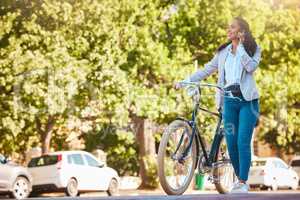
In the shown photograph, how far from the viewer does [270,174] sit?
32969 millimetres

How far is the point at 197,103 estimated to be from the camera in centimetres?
790

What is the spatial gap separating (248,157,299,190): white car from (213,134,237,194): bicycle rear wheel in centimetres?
2389

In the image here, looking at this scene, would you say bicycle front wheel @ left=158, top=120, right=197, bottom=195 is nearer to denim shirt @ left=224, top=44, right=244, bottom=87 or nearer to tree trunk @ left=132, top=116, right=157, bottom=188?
denim shirt @ left=224, top=44, right=244, bottom=87

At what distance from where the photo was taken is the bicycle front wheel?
7523 mm

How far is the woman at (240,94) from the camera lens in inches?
295

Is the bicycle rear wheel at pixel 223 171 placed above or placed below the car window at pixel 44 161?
below

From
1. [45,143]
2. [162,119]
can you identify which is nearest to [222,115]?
[162,119]

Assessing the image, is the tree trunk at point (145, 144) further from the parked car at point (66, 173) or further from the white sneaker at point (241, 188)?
the white sneaker at point (241, 188)

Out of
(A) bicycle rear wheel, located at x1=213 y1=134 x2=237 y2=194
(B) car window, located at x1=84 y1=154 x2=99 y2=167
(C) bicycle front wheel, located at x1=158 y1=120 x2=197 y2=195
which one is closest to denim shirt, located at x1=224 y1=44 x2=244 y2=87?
(C) bicycle front wheel, located at x1=158 y1=120 x2=197 y2=195

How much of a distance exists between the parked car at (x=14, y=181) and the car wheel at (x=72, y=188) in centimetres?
285

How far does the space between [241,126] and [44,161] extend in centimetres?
1870

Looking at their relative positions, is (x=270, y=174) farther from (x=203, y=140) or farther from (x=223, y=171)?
(x=203, y=140)

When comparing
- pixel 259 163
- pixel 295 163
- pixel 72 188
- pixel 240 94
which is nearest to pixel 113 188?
pixel 72 188

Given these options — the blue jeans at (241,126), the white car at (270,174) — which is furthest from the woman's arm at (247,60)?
the white car at (270,174)
